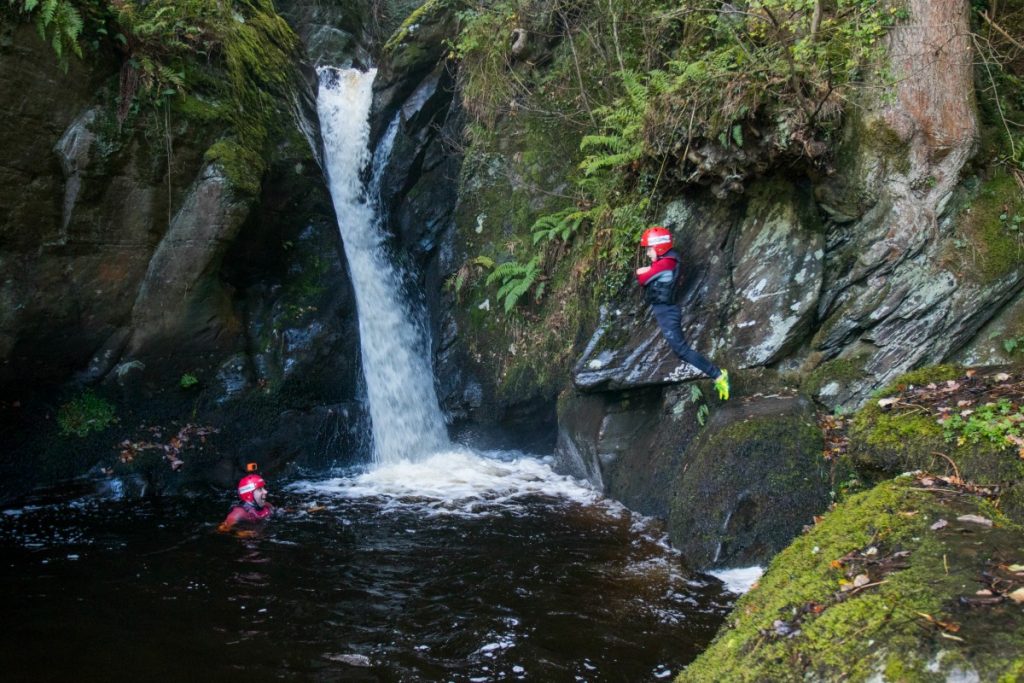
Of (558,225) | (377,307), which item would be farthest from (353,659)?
(377,307)

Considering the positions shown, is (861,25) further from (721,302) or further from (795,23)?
(721,302)

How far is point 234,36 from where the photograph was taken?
10.4m

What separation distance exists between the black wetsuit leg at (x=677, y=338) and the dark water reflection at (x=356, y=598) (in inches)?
71.9

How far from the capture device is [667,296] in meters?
7.34

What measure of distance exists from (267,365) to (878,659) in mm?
9223

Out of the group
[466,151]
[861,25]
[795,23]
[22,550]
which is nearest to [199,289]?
[22,550]

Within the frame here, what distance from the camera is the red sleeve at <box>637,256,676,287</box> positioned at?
7.39 m

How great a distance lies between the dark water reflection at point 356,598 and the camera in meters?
4.46

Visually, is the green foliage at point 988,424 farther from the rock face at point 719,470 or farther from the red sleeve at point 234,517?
the red sleeve at point 234,517

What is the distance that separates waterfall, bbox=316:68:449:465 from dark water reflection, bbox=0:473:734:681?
307cm

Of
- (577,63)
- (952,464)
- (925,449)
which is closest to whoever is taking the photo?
(952,464)

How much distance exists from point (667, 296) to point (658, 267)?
1.14 feet

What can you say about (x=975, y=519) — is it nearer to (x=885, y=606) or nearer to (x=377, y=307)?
(x=885, y=606)

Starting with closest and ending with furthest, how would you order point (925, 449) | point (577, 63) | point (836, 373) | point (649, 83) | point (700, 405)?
point (925, 449) → point (836, 373) → point (700, 405) → point (649, 83) → point (577, 63)
